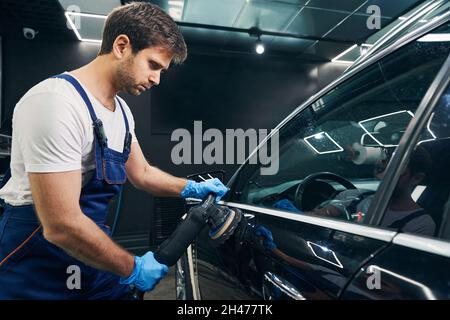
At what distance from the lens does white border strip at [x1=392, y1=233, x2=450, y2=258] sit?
516mm

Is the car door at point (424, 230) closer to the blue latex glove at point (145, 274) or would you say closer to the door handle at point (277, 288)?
the door handle at point (277, 288)

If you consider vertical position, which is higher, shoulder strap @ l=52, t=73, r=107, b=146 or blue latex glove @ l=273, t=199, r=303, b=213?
shoulder strap @ l=52, t=73, r=107, b=146

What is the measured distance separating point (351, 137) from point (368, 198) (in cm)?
26

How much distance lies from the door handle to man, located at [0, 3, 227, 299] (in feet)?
1.38

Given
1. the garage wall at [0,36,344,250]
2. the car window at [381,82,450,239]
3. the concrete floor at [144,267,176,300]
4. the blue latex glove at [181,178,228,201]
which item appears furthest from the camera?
the garage wall at [0,36,344,250]

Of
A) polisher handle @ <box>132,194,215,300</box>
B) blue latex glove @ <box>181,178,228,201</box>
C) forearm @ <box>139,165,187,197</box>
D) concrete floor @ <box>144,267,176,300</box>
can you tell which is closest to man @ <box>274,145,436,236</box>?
polisher handle @ <box>132,194,215,300</box>

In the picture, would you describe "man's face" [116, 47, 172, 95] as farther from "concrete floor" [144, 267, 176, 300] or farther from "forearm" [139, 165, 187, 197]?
"concrete floor" [144, 267, 176, 300]

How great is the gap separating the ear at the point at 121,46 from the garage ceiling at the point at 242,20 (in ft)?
8.78

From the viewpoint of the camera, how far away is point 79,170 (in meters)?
0.92

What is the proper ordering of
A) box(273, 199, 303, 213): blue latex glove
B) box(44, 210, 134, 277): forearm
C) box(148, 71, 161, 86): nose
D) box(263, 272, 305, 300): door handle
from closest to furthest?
box(263, 272, 305, 300): door handle → box(44, 210, 134, 277): forearm → box(273, 199, 303, 213): blue latex glove → box(148, 71, 161, 86): nose

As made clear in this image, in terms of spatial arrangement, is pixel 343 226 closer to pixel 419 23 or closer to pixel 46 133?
pixel 419 23
